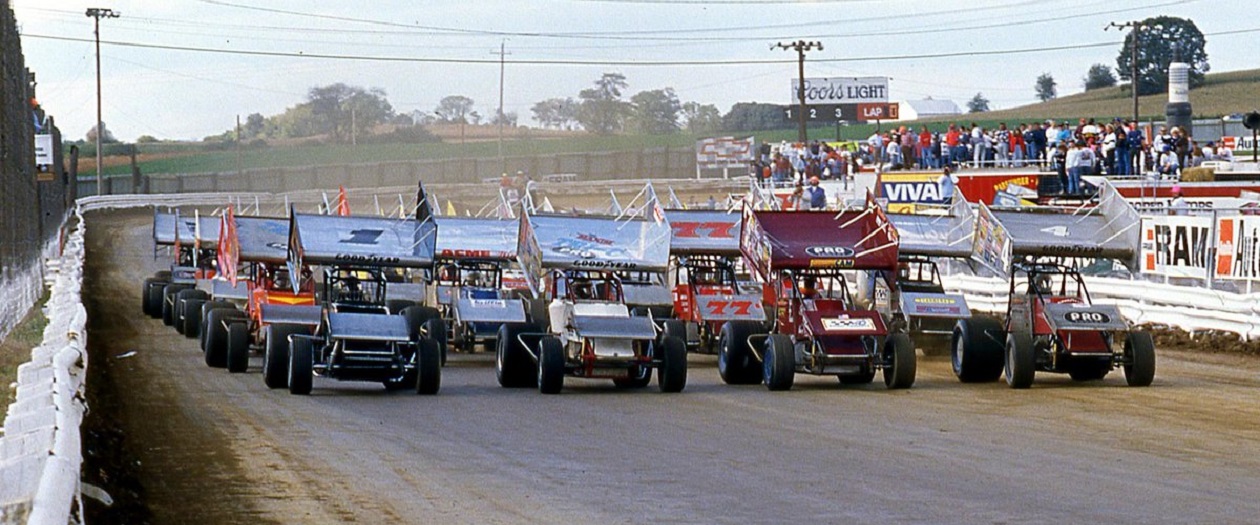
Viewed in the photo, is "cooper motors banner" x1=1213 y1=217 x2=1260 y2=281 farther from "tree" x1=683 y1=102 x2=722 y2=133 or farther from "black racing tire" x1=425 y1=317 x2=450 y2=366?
"tree" x1=683 y1=102 x2=722 y2=133

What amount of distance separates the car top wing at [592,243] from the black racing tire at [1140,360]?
6.34 m

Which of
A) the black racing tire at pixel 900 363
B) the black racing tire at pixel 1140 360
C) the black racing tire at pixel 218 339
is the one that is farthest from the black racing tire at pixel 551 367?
the black racing tire at pixel 1140 360

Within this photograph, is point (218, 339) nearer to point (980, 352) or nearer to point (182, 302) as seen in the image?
point (182, 302)

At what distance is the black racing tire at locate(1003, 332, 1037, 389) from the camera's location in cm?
1922

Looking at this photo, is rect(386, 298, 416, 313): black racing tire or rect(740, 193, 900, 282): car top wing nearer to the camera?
rect(740, 193, 900, 282): car top wing

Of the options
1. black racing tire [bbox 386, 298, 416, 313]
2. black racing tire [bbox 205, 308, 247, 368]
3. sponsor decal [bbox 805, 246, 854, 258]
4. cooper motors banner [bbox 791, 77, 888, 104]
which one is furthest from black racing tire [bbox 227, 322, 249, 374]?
cooper motors banner [bbox 791, 77, 888, 104]

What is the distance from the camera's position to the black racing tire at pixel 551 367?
18969mm

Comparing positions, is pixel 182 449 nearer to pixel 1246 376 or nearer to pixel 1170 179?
pixel 1246 376

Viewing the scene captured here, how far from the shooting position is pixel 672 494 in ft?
37.8

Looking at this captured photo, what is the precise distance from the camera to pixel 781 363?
1934cm

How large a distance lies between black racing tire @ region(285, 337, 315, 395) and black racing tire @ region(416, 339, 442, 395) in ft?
3.82

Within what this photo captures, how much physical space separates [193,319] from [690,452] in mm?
16542

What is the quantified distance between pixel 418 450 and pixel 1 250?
6.66 m

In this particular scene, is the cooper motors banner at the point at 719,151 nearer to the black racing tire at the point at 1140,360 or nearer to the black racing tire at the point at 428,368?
the black racing tire at the point at 1140,360
